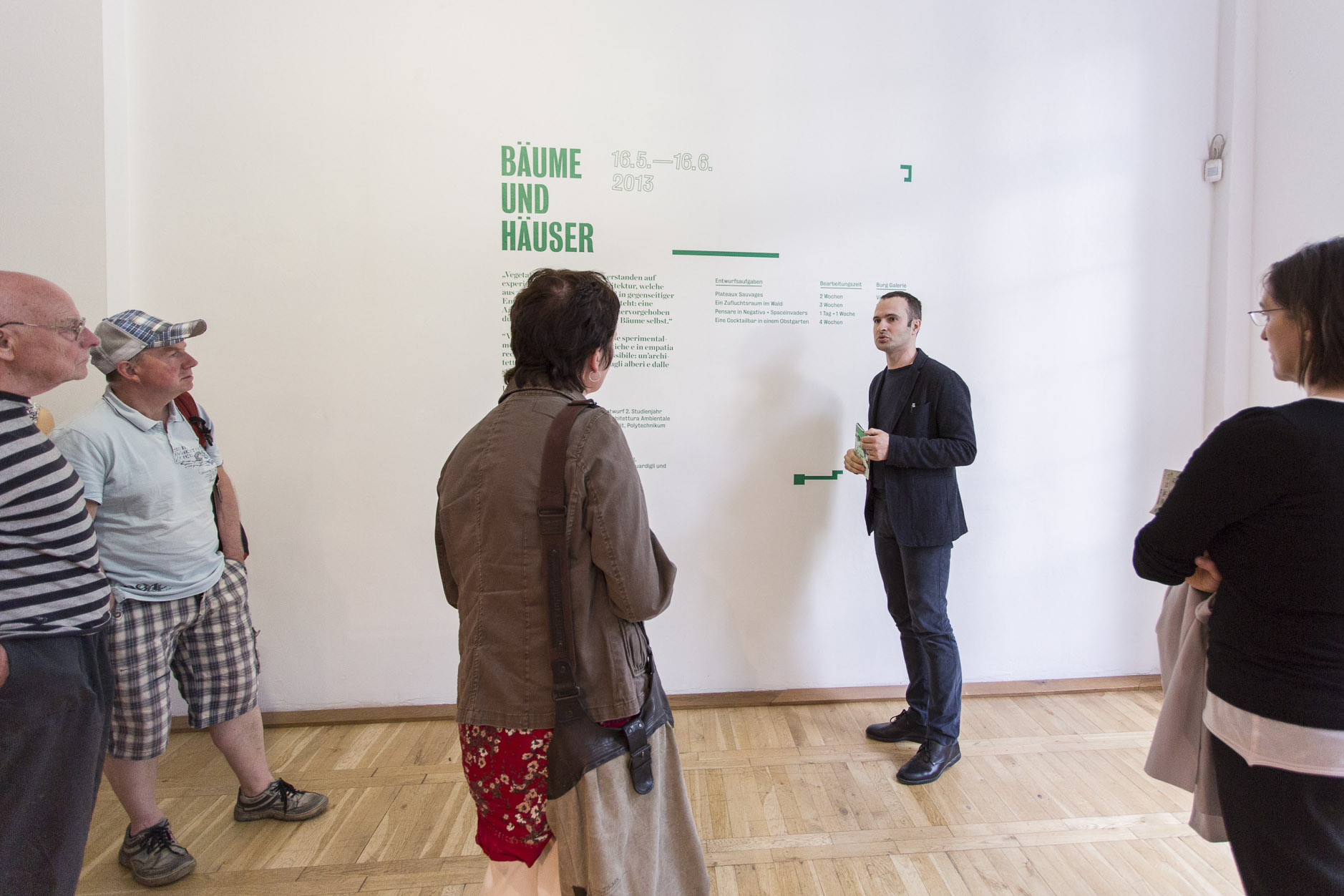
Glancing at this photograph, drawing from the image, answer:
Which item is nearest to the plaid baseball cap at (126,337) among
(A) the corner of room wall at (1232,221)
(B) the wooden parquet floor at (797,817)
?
(B) the wooden parquet floor at (797,817)

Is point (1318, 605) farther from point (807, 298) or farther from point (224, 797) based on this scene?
point (224, 797)

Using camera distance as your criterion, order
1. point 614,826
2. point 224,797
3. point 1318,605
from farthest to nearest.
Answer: point 224,797, point 614,826, point 1318,605

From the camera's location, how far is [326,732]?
2920 mm

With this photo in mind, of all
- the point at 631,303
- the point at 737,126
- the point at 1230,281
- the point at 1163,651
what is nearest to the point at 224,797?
the point at 631,303

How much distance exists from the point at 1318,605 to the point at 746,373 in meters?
2.20

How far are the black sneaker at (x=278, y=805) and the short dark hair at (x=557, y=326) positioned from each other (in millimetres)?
1982

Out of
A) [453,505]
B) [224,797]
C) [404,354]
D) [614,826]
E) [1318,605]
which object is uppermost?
[404,354]

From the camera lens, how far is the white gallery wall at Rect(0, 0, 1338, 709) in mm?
2814

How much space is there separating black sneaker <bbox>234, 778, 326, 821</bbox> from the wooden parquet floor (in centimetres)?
3

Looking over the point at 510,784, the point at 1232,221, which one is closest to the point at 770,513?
the point at 510,784

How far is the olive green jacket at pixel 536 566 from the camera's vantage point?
1201mm

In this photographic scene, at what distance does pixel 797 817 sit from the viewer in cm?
230

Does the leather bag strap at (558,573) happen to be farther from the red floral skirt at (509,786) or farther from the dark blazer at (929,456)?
the dark blazer at (929,456)

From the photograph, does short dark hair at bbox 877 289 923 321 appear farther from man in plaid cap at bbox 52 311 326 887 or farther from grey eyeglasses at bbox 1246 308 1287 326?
man in plaid cap at bbox 52 311 326 887
